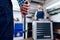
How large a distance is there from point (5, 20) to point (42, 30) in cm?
161

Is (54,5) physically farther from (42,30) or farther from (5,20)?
(5,20)

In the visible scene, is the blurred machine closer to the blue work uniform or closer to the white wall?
the white wall

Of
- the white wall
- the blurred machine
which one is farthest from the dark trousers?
the white wall

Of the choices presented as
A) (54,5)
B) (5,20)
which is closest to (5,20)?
(5,20)

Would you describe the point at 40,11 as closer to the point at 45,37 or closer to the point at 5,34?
the point at 45,37

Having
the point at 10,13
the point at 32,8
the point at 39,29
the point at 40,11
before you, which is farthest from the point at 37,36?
the point at 10,13

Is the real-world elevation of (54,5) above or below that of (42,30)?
above

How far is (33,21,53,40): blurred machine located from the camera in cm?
197

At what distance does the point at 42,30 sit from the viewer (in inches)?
78.4

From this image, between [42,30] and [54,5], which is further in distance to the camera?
[54,5]

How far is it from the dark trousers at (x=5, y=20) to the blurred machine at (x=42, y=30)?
1.53 m

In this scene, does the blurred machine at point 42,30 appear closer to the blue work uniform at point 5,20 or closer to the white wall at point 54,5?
the white wall at point 54,5

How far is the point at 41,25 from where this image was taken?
2.01 meters

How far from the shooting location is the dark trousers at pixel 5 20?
0.42 m
